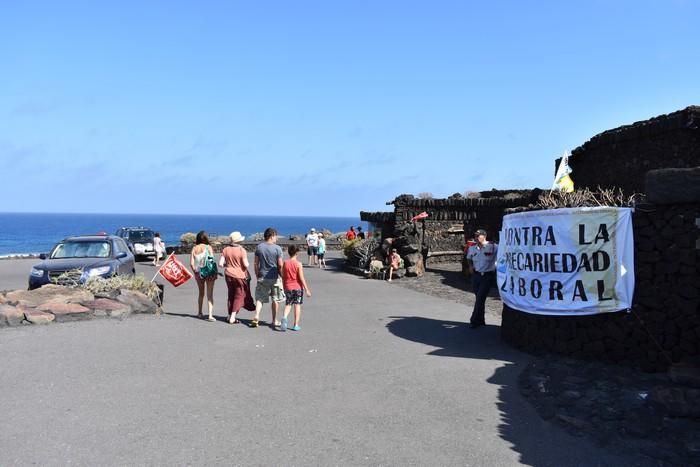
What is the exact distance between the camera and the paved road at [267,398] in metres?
5.22

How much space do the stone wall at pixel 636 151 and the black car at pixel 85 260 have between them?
13.5 metres

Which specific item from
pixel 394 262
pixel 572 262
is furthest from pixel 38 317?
pixel 394 262

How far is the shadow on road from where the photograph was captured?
5270 mm

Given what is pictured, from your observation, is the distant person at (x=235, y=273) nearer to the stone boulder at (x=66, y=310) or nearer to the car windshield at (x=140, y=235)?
the stone boulder at (x=66, y=310)

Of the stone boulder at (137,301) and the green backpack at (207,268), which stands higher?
the green backpack at (207,268)

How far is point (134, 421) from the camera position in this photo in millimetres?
5883

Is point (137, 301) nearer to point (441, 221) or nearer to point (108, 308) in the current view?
point (108, 308)

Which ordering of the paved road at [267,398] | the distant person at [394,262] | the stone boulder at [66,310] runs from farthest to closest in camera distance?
the distant person at [394,262]
the stone boulder at [66,310]
the paved road at [267,398]

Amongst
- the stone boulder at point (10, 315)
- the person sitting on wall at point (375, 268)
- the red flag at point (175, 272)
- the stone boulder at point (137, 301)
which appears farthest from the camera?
the person sitting on wall at point (375, 268)

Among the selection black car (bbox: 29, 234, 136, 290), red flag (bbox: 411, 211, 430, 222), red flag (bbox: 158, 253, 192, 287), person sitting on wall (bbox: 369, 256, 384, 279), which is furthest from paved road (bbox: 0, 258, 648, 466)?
red flag (bbox: 411, 211, 430, 222)

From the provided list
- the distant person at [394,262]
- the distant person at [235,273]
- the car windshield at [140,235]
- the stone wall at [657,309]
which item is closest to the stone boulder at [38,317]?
the distant person at [235,273]

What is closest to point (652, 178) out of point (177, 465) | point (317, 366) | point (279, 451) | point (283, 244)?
point (317, 366)

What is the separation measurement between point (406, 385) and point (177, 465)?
318 cm

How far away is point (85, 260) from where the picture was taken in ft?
47.1
